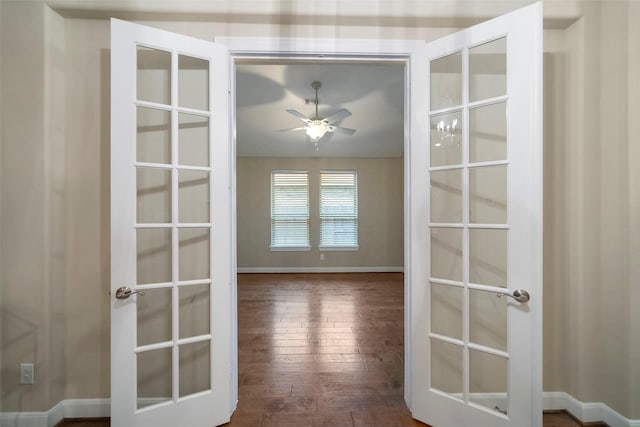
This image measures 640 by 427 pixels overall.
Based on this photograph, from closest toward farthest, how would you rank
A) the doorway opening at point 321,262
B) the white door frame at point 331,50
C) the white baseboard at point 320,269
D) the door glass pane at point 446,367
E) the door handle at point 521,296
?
the door handle at point 521,296 → the door glass pane at point 446,367 → the white door frame at point 331,50 → the doorway opening at point 321,262 → the white baseboard at point 320,269

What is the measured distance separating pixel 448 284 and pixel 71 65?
270 centimetres

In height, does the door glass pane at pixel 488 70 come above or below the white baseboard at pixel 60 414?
above

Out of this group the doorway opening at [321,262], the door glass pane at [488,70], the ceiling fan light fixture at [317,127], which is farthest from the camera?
the ceiling fan light fixture at [317,127]

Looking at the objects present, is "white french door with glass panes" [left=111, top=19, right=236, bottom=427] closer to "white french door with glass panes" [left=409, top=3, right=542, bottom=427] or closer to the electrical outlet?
the electrical outlet

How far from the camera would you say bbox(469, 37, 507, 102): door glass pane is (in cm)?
153

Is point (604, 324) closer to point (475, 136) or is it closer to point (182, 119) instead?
point (475, 136)

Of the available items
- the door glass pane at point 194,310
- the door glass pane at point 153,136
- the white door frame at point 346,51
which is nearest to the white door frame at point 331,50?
the white door frame at point 346,51

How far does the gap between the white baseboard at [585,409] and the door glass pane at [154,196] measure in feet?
8.92

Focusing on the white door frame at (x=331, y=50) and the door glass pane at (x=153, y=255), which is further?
the white door frame at (x=331, y=50)

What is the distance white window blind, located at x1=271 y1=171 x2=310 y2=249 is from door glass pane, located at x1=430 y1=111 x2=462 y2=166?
490 cm

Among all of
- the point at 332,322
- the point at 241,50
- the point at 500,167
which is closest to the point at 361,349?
the point at 332,322

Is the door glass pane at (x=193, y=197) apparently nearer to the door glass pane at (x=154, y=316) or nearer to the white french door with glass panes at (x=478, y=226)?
the door glass pane at (x=154, y=316)

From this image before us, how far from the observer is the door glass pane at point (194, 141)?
5.52 feet

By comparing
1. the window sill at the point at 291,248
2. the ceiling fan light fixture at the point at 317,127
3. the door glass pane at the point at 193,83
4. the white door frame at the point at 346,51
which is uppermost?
the ceiling fan light fixture at the point at 317,127
